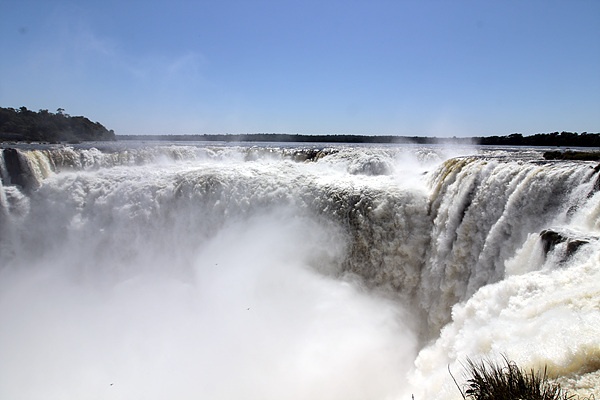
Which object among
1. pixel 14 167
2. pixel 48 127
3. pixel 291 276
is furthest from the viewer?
pixel 48 127

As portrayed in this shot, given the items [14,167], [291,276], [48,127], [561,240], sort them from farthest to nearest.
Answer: [48,127] → [14,167] → [291,276] → [561,240]

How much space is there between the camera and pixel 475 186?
8.62 metres

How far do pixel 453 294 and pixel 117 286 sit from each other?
10119 mm

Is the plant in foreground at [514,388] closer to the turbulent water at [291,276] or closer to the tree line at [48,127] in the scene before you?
the turbulent water at [291,276]

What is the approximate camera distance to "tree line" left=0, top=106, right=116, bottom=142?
134ft

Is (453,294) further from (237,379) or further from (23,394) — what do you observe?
(23,394)

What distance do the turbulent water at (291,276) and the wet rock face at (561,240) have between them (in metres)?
0.02

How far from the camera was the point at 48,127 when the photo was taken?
46.0 metres

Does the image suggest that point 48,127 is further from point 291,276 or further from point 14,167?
point 291,276

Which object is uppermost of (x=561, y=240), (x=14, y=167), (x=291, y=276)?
(x=561, y=240)

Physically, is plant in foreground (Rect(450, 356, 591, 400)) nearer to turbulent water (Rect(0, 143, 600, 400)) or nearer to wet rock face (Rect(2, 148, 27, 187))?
turbulent water (Rect(0, 143, 600, 400))

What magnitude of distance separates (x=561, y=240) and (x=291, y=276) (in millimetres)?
7071

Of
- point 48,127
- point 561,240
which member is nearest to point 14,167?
point 561,240

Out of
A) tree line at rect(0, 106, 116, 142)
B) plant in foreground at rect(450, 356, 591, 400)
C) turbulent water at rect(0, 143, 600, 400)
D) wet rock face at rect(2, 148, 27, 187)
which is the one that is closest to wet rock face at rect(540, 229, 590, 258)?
turbulent water at rect(0, 143, 600, 400)
